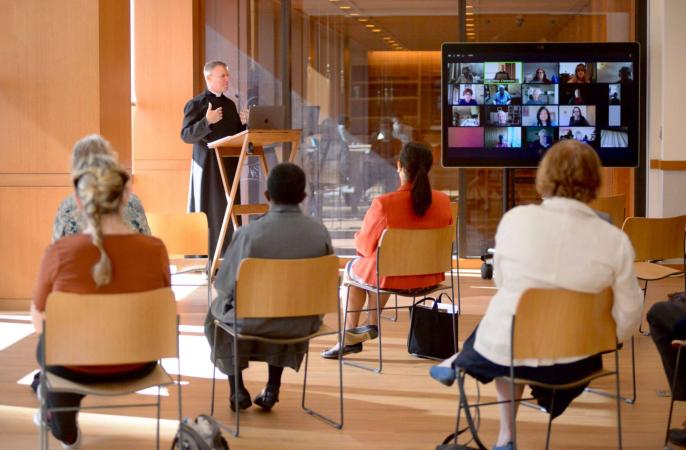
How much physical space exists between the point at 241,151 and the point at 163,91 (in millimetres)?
2689

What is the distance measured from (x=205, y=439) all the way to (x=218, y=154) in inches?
169

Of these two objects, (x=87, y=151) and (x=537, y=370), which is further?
(x=87, y=151)

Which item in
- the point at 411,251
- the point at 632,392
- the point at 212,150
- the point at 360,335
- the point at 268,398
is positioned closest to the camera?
the point at 268,398

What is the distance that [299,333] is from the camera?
4.36 m

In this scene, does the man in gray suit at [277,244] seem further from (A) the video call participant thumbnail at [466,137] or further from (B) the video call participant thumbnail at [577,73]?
(B) the video call participant thumbnail at [577,73]

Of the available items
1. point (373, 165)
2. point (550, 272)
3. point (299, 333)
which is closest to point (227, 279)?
point (299, 333)

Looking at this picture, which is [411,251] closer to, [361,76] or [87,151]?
[87,151]

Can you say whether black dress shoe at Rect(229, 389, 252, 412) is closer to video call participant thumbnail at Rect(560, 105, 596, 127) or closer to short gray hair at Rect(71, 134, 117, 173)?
short gray hair at Rect(71, 134, 117, 173)

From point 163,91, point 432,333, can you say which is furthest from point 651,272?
point 163,91

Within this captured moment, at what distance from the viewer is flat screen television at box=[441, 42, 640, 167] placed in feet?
27.7

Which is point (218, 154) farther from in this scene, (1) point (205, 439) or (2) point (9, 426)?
(1) point (205, 439)

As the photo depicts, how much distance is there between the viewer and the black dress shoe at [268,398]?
186 inches

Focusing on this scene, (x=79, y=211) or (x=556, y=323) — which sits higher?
(x=79, y=211)

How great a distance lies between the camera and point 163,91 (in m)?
9.77
